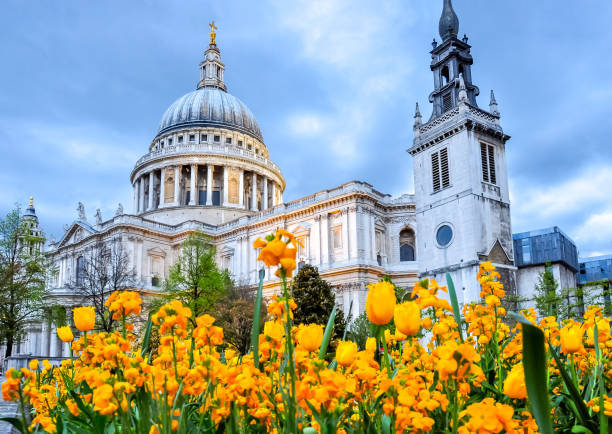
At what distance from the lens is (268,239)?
7.07 ft

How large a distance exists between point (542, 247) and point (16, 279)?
4012cm

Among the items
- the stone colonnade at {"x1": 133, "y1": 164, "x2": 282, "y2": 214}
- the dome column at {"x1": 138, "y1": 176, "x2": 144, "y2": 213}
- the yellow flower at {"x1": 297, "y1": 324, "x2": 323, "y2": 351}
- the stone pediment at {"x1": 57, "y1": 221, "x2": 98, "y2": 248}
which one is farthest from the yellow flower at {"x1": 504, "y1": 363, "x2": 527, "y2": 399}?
the dome column at {"x1": 138, "y1": 176, "x2": 144, "y2": 213}

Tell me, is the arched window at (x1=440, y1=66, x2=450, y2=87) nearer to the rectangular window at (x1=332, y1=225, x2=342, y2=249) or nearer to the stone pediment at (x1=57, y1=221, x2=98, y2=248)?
the rectangular window at (x1=332, y1=225, x2=342, y2=249)

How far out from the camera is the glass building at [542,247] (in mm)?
42281

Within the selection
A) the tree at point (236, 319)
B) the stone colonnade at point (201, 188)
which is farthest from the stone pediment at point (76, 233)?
the tree at point (236, 319)

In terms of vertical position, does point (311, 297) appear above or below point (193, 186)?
below

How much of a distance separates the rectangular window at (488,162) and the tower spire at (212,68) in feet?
198

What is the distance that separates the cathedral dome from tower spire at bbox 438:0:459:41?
45.0 meters

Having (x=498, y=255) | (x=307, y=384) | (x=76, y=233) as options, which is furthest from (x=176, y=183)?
(x=307, y=384)

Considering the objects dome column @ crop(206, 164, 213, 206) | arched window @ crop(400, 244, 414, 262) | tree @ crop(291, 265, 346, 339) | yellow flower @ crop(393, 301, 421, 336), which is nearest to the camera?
yellow flower @ crop(393, 301, 421, 336)

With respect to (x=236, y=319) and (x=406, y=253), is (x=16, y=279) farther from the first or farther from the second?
(x=406, y=253)

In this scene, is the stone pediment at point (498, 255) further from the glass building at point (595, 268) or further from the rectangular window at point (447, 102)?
the glass building at point (595, 268)

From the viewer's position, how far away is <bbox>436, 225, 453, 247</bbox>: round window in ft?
93.5

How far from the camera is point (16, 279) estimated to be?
31.6 m
